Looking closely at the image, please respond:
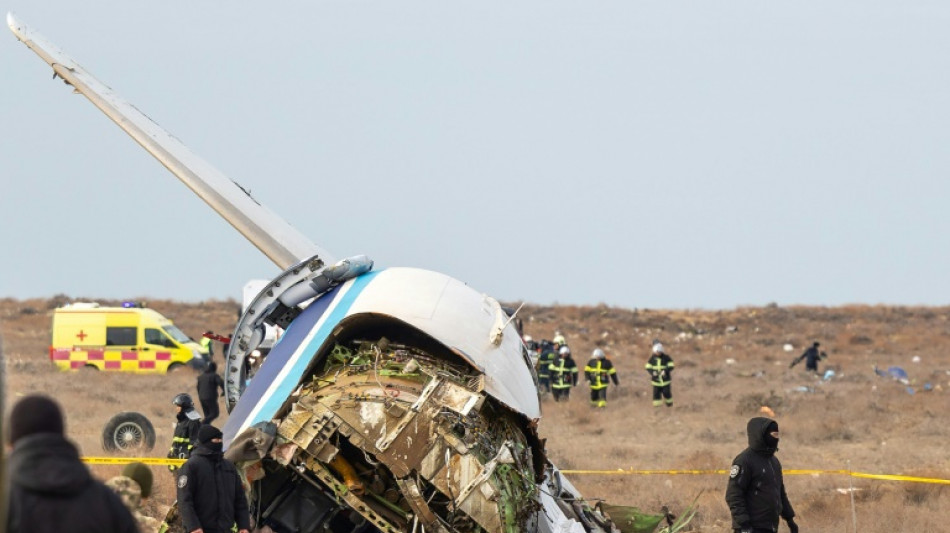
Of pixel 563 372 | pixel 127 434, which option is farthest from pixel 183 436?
pixel 563 372

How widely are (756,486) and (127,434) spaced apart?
35.6ft

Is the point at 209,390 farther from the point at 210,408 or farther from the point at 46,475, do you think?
the point at 46,475

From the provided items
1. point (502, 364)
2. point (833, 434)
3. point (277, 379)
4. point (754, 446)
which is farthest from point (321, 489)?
point (833, 434)

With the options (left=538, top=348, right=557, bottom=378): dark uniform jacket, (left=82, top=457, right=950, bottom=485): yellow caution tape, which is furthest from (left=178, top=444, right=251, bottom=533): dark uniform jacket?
(left=538, top=348, right=557, bottom=378): dark uniform jacket

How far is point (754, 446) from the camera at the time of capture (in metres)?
12.2

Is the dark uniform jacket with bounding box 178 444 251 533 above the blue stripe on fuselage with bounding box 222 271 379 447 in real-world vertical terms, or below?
below

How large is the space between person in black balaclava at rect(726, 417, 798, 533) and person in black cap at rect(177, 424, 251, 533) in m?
4.34

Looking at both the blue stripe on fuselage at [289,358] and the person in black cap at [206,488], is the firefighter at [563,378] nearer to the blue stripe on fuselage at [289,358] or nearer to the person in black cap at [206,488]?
the blue stripe on fuselage at [289,358]

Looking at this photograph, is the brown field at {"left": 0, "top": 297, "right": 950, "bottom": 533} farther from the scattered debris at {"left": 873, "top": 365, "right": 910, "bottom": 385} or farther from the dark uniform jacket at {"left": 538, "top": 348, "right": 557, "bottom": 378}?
the dark uniform jacket at {"left": 538, "top": 348, "right": 557, "bottom": 378}

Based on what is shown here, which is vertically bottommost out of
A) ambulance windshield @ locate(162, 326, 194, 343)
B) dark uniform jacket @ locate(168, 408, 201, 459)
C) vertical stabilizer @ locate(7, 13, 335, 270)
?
dark uniform jacket @ locate(168, 408, 201, 459)

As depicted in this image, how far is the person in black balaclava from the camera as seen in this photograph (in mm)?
12102

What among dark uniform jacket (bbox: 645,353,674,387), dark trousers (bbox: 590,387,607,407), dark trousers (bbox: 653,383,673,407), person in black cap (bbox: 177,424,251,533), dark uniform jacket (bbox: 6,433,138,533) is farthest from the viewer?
dark trousers (bbox: 590,387,607,407)

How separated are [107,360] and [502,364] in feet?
90.2

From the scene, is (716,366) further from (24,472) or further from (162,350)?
(24,472)
